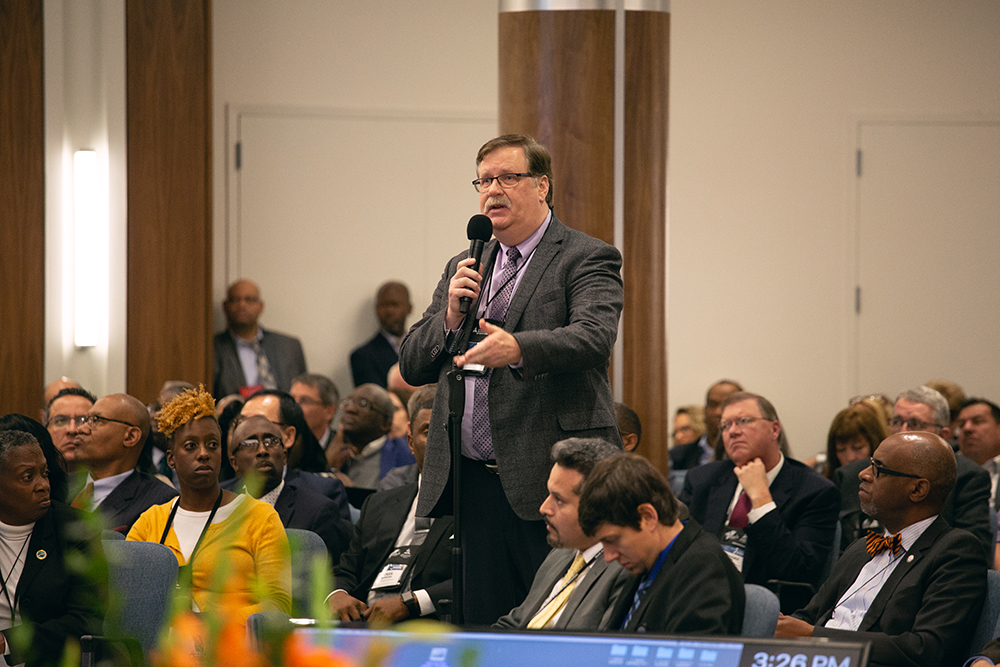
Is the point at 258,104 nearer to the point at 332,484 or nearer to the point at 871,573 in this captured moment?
the point at 332,484

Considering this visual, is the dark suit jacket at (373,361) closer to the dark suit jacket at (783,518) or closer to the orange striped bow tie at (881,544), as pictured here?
the dark suit jacket at (783,518)

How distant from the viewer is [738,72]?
29.0ft

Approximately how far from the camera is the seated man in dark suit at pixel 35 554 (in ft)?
10.5

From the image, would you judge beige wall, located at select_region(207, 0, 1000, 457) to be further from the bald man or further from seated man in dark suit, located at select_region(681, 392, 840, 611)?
seated man in dark suit, located at select_region(681, 392, 840, 611)

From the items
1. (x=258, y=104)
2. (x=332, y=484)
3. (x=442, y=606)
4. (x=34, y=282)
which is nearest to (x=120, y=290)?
(x=34, y=282)

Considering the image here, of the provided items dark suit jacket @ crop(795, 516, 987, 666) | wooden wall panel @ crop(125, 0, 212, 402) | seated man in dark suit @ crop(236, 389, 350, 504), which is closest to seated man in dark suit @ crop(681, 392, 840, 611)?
dark suit jacket @ crop(795, 516, 987, 666)

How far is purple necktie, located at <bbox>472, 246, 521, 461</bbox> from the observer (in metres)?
2.95

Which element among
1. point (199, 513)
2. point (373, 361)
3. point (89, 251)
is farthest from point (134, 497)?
point (373, 361)

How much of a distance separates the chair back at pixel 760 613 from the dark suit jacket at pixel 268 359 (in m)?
5.52

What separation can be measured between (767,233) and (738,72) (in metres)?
1.16

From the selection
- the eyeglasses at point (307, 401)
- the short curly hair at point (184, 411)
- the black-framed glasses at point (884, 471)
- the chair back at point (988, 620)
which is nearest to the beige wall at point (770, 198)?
the eyeglasses at point (307, 401)

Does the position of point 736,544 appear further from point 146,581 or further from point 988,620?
point 146,581

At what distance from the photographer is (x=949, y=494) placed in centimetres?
370

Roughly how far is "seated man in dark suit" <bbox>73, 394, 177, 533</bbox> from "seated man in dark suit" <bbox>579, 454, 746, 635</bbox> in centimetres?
206
